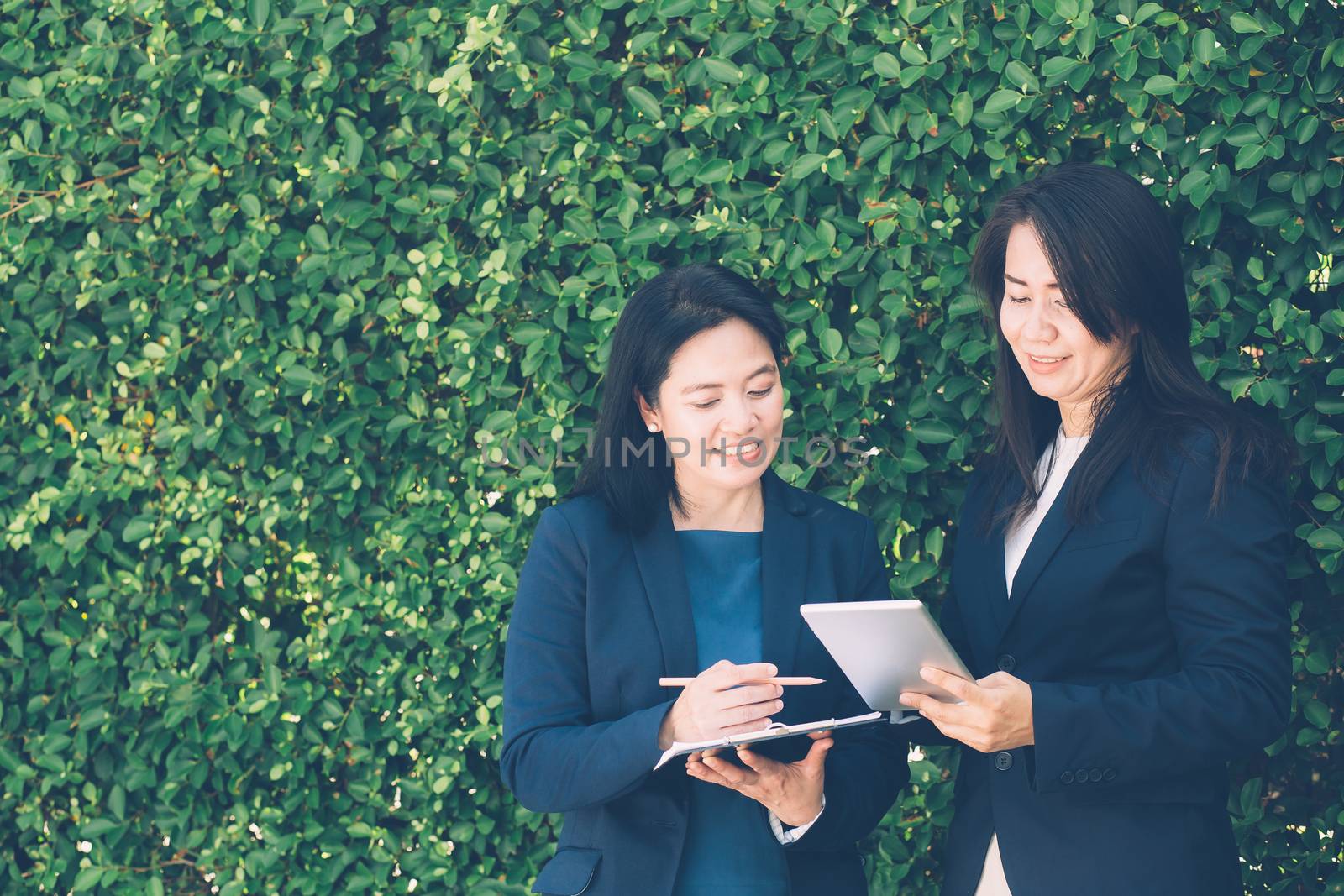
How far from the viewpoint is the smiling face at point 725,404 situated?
2641mm

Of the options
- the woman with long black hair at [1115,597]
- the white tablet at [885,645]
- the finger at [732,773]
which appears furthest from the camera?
the finger at [732,773]

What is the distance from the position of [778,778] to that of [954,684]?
43 cm

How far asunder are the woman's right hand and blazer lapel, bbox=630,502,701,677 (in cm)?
24

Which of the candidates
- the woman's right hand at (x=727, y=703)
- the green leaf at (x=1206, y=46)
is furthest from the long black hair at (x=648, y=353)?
the green leaf at (x=1206, y=46)

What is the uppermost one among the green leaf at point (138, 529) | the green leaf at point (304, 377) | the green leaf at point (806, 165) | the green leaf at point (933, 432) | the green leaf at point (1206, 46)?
the green leaf at point (1206, 46)

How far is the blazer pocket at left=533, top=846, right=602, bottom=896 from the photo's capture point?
255 cm

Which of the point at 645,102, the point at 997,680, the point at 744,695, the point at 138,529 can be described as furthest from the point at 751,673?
the point at 138,529

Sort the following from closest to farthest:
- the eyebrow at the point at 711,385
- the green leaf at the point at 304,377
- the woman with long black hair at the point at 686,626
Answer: the woman with long black hair at the point at 686,626, the eyebrow at the point at 711,385, the green leaf at the point at 304,377

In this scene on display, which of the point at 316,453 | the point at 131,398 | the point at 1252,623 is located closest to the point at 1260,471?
the point at 1252,623

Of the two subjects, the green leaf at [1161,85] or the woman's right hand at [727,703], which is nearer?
the woman's right hand at [727,703]

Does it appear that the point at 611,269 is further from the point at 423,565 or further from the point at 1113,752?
the point at 1113,752

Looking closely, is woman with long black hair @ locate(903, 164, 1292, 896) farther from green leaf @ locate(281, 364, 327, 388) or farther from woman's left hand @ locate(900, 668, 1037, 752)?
green leaf @ locate(281, 364, 327, 388)

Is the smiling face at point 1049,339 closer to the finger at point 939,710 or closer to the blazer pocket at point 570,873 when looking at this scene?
the finger at point 939,710

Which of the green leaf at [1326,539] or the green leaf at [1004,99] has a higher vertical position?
the green leaf at [1004,99]
